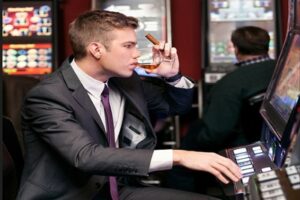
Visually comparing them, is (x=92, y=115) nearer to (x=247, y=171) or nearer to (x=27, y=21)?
(x=247, y=171)

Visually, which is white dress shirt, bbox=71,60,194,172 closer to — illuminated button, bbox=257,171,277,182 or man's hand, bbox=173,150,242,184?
man's hand, bbox=173,150,242,184

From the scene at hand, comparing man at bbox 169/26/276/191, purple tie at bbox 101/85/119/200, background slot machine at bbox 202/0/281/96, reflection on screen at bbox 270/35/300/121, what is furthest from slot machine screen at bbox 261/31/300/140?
background slot machine at bbox 202/0/281/96

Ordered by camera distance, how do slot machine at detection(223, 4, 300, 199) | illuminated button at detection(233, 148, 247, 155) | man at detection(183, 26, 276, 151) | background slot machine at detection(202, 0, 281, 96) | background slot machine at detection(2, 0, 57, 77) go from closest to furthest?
slot machine at detection(223, 4, 300, 199), illuminated button at detection(233, 148, 247, 155), man at detection(183, 26, 276, 151), background slot machine at detection(202, 0, 281, 96), background slot machine at detection(2, 0, 57, 77)

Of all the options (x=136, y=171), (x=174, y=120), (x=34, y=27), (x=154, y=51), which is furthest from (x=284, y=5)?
(x=136, y=171)

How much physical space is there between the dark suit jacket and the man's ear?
0.33 feet

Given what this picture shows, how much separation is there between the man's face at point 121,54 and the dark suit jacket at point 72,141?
0.41ft

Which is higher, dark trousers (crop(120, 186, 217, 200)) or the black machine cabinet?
the black machine cabinet

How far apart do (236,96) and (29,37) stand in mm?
2407

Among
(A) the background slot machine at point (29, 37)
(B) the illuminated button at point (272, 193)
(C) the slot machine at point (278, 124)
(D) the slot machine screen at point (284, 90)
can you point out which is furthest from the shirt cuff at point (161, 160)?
A: (A) the background slot machine at point (29, 37)

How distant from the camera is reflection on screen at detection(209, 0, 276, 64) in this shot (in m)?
4.49

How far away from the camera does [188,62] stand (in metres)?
5.06

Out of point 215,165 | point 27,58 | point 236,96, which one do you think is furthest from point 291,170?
point 27,58

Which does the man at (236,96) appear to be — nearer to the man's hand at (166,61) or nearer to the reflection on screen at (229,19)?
the man's hand at (166,61)

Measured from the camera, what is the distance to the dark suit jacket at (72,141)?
157cm
